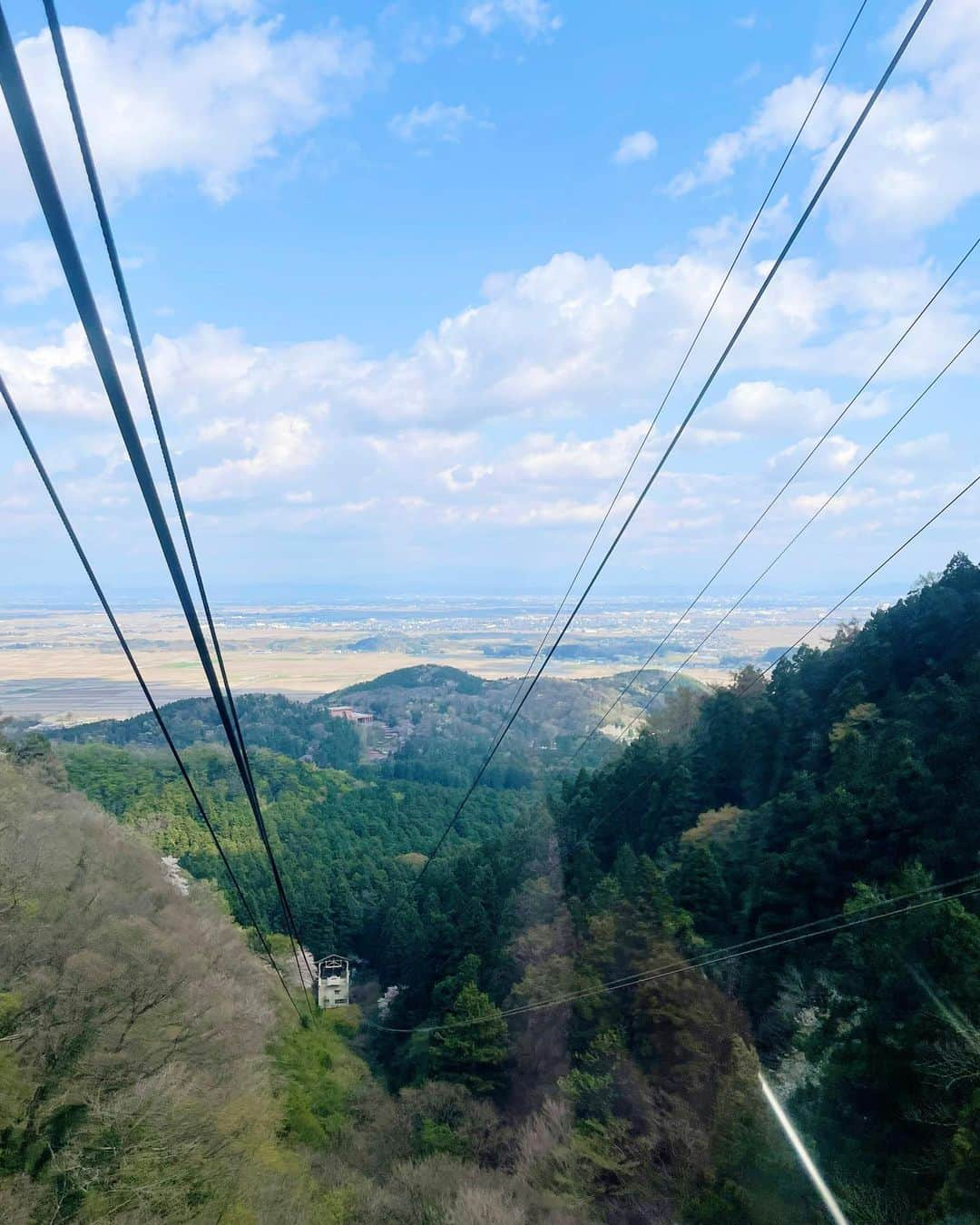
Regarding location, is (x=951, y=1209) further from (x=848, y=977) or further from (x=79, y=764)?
(x=79, y=764)

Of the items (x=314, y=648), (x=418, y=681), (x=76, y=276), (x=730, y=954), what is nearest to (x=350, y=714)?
(x=418, y=681)

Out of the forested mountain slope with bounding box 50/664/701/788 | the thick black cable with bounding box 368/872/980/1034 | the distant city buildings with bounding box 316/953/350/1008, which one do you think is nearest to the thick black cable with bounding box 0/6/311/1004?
the thick black cable with bounding box 368/872/980/1034

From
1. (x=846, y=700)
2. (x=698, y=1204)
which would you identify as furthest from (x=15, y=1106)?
(x=846, y=700)

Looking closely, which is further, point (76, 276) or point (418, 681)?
point (418, 681)

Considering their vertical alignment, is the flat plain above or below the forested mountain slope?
above

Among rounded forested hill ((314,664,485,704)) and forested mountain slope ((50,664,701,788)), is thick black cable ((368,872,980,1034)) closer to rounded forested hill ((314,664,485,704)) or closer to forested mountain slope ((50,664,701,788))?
forested mountain slope ((50,664,701,788))

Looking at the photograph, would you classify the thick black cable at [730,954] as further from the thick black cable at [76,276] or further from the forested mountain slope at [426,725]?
the forested mountain slope at [426,725]

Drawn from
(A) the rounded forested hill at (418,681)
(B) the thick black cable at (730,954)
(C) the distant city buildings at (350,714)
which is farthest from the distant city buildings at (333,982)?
(A) the rounded forested hill at (418,681)

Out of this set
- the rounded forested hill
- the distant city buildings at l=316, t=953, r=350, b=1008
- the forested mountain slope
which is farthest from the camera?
the rounded forested hill

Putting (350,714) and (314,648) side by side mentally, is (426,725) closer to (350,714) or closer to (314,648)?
(350,714)

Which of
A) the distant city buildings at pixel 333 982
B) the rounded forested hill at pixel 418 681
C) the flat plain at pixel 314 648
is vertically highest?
the flat plain at pixel 314 648

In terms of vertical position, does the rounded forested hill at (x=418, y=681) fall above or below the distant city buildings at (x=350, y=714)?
above
